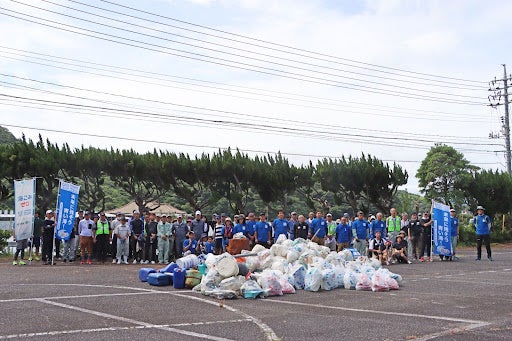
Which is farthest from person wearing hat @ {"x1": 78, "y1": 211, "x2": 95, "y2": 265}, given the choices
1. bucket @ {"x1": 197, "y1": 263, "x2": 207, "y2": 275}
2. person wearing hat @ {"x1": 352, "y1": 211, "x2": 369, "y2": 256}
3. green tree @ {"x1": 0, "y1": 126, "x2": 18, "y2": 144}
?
green tree @ {"x1": 0, "y1": 126, "x2": 18, "y2": 144}

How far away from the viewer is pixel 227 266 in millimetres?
12031

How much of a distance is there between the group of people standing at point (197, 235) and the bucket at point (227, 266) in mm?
8082

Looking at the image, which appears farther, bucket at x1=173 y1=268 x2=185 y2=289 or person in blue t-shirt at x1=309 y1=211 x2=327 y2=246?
person in blue t-shirt at x1=309 y1=211 x2=327 y2=246

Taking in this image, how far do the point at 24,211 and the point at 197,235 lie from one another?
19.8 ft

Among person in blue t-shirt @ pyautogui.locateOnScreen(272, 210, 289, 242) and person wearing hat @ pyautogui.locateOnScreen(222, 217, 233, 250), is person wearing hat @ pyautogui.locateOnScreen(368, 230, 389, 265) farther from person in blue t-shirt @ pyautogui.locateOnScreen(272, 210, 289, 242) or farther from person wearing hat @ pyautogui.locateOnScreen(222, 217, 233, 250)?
person wearing hat @ pyautogui.locateOnScreen(222, 217, 233, 250)

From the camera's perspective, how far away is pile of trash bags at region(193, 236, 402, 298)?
11797 mm

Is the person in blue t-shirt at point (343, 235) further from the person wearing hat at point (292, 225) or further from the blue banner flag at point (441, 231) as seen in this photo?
the blue banner flag at point (441, 231)

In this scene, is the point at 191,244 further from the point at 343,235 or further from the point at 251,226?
the point at 343,235

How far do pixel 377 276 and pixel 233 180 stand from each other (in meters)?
26.0

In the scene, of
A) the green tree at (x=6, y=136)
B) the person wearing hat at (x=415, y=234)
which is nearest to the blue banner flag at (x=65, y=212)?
the person wearing hat at (x=415, y=234)

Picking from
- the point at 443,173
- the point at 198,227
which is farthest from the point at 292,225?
the point at 443,173

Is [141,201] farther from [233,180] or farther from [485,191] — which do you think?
[485,191]

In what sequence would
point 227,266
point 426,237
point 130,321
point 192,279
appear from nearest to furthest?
point 130,321, point 227,266, point 192,279, point 426,237

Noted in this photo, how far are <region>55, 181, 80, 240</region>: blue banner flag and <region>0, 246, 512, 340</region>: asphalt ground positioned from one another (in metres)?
5.64
